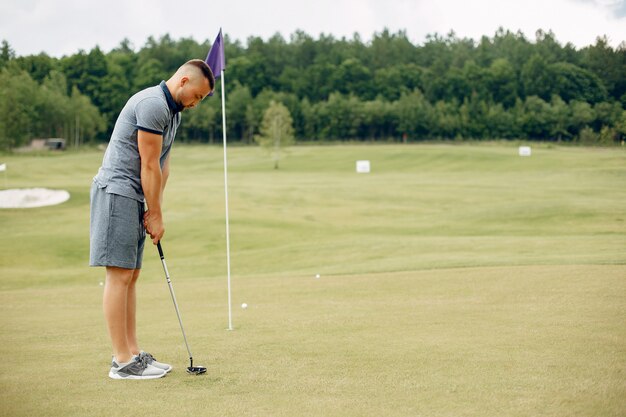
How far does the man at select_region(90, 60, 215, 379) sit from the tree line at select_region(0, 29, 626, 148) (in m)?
17.2

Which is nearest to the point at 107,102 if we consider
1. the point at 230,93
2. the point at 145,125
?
the point at 230,93

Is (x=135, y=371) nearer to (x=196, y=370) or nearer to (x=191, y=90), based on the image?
(x=196, y=370)

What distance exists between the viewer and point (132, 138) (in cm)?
553

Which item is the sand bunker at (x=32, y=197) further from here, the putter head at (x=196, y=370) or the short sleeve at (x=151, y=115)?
the putter head at (x=196, y=370)

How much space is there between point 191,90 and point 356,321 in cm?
337

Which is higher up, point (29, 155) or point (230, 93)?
point (230, 93)

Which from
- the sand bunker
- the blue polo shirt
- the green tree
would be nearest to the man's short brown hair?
the blue polo shirt

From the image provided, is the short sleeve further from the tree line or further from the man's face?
the tree line

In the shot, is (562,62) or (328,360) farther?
(562,62)

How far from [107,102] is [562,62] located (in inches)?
4038

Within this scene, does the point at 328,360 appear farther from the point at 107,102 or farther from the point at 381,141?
the point at 107,102

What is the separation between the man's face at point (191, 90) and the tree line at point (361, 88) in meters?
17.1

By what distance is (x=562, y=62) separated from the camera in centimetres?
2722

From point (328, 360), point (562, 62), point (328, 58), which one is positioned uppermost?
point (328, 58)
